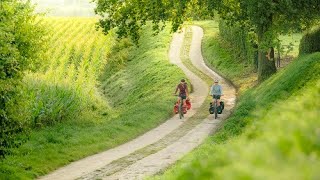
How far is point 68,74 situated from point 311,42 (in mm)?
22416

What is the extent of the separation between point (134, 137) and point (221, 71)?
2318 centimetres

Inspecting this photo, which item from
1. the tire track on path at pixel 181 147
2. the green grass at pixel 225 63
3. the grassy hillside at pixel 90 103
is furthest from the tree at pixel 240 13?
the green grass at pixel 225 63

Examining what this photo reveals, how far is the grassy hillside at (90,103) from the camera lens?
17.6 meters

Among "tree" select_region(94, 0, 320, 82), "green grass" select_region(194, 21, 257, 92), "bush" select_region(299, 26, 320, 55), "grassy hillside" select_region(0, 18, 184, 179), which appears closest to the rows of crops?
"grassy hillside" select_region(0, 18, 184, 179)

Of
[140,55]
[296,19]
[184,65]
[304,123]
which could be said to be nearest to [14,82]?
[304,123]

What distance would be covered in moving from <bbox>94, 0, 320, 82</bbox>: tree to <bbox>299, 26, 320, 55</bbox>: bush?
61 cm

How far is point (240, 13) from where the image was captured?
29.0 metres

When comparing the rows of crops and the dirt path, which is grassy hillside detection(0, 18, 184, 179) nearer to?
the rows of crops

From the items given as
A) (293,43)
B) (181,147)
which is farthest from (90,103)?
(293,43)

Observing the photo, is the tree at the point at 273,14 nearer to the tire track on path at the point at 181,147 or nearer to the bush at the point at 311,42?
the bush at the point at 311,42

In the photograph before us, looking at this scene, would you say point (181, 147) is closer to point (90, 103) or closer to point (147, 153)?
point (147, 153)

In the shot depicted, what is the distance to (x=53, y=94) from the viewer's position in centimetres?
2362

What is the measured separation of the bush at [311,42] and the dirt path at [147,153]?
17.8ft

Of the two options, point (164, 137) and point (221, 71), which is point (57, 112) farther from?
point (221, 71)
